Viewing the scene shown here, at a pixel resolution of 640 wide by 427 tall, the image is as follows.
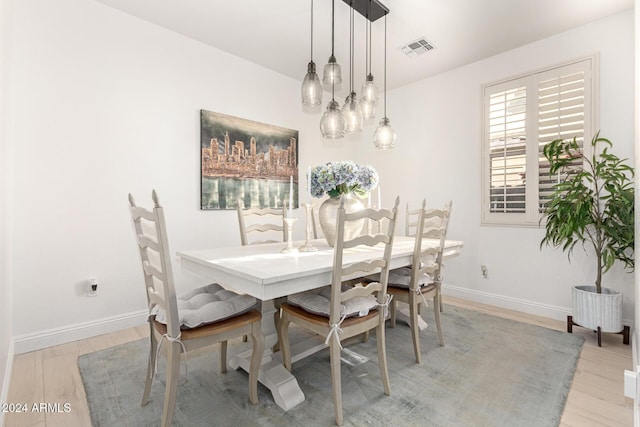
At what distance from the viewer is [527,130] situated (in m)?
3.05

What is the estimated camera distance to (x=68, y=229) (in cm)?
234

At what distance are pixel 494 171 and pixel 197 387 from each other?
3320mm

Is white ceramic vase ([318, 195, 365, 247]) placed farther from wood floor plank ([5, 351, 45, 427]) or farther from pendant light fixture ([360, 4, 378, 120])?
wood floor plank ([5, 351, 45, 427])

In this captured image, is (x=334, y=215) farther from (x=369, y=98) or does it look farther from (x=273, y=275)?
(x=369, y=98)

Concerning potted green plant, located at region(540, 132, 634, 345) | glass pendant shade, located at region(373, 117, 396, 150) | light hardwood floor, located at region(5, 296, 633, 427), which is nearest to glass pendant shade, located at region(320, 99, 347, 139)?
glass pendant shade, located at region(373, 117, 396, 150)

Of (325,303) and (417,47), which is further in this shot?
(417,47)

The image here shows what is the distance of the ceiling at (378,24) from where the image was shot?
8.06 feet

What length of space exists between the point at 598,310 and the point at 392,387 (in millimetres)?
1811

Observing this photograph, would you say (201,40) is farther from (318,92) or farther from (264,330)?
(264,330)

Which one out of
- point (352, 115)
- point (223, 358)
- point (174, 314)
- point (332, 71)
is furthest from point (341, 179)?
point (223, 358)

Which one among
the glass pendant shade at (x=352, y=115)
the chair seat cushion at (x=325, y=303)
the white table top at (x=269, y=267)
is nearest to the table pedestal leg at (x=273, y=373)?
the chair seat cushion at (x=325, y=303)

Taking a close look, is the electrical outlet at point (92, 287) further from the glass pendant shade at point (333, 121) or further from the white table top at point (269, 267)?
the glass pendant shade at point (333, 121)

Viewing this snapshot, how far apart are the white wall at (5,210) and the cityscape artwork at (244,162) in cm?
138

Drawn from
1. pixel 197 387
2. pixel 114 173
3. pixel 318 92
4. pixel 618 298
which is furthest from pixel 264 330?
pixel 618 298
